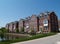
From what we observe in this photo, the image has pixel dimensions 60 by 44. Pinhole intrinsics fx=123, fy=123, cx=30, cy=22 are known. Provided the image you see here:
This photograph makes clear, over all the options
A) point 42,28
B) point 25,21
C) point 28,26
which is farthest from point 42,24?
point 25,21

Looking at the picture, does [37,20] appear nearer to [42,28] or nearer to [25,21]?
[42,28]

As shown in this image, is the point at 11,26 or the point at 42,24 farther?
the point at 11,26

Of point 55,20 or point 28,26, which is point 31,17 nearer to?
point 28,26

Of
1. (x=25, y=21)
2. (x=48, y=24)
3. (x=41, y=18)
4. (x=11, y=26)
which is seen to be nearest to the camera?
(x=48, y=24)

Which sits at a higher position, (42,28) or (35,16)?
(35,16)

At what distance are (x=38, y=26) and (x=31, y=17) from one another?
7751mm

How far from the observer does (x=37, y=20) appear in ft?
208

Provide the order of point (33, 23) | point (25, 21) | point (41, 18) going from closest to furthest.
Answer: point (41, 18) < point (33, 23) < point (25, 21)

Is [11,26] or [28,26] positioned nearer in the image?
[28,26]

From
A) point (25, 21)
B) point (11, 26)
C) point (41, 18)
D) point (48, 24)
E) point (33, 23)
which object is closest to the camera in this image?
point (48, 24)

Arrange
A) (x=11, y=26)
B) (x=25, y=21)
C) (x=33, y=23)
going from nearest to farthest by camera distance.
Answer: (x=33, y=23)
(x=25, y=21)
(x=11, y=26)

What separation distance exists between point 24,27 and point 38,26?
13.9 metres

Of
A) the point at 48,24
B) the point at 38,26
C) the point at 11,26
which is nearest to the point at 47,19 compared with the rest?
the point at 48,24

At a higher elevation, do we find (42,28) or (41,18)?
(41,18)
